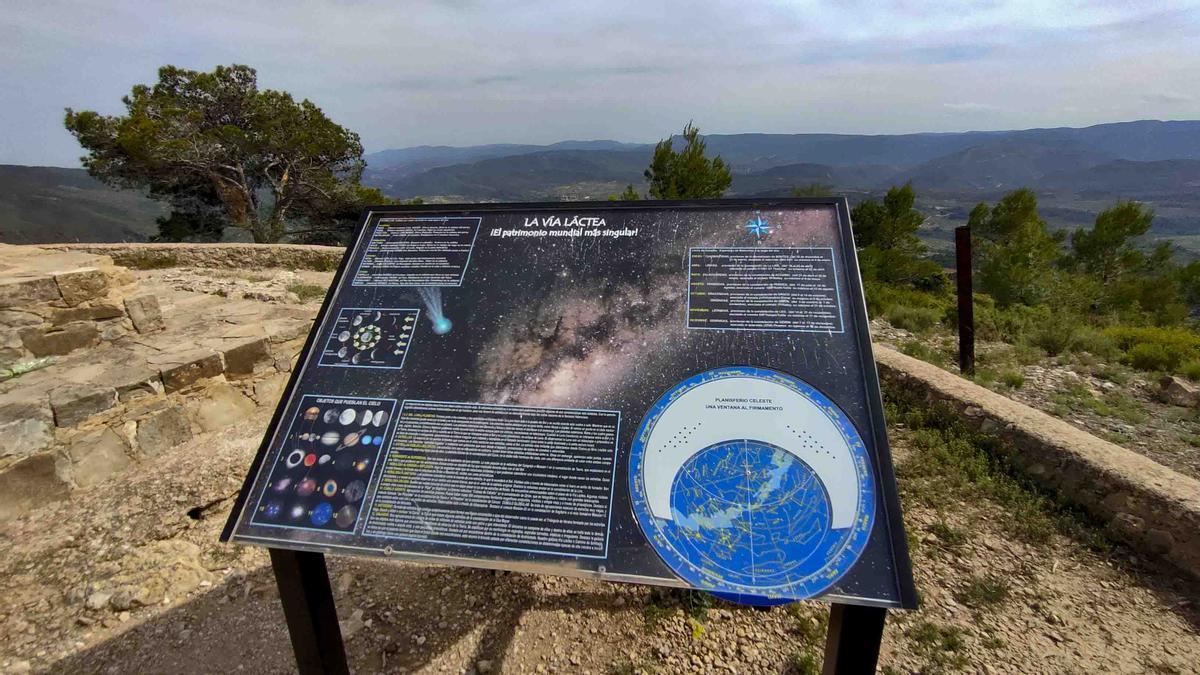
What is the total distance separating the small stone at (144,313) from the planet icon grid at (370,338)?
3801 mm

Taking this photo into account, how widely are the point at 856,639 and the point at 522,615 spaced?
1.57m

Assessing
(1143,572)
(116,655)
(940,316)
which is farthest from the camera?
(940,316)

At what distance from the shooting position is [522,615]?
2.38 meters

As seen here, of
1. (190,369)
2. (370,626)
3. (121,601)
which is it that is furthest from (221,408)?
(370,626)

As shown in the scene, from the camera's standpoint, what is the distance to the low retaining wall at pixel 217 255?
9062 millimetres

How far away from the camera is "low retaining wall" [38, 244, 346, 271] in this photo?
9.06 meters

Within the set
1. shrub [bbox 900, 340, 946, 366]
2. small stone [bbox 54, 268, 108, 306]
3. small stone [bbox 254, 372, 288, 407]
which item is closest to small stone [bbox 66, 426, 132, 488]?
small stone [bbox 254, 372, 288, 407]

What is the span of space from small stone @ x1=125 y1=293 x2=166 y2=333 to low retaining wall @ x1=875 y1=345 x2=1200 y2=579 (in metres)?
6.52

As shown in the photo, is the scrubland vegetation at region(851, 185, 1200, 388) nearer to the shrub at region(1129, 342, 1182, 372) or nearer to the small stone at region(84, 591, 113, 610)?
the shrub at region(1129, 342, 1182, 372)

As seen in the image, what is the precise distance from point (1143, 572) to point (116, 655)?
4742 millimetres

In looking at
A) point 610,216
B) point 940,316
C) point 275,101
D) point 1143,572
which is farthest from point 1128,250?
point 275,101

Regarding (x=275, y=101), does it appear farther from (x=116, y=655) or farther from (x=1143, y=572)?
(x=1143, y=572)

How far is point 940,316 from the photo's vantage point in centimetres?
731

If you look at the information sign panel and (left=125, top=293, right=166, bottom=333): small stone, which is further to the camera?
(left=125, top=293, right=166, bottom=333): small stone
